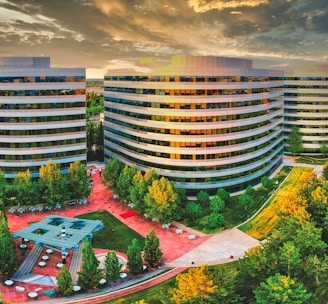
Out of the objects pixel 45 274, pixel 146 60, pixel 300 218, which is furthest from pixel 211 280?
pixel 146 60

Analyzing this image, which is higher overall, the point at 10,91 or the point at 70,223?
the point at 10,91

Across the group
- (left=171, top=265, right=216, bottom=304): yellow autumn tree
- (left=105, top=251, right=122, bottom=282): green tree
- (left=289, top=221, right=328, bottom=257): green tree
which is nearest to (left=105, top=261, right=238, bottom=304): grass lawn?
(left=105, top=251, right=122, bottom=282): green tree

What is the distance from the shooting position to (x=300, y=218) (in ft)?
171

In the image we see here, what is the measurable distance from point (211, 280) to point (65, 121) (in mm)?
55550

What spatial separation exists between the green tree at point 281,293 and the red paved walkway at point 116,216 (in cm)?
2108

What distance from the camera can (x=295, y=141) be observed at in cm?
12194

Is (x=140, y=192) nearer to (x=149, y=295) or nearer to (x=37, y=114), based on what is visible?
(x=149, y=295)

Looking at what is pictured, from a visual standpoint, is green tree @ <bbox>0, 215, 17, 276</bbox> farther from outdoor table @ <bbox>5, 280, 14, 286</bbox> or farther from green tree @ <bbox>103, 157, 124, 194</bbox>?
green tree @ <bbox>103, 157, 124, 194</bbox>

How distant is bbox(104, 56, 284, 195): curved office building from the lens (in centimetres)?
8181

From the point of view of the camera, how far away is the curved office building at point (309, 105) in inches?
4882

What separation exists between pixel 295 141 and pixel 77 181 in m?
73.6

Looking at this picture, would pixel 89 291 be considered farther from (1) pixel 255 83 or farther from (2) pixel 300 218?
(1) pixel 255 83

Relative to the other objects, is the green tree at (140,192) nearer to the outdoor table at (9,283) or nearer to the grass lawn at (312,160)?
the outdoor table at (9,283)

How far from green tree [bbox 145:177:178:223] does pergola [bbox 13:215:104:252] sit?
9564 mm
